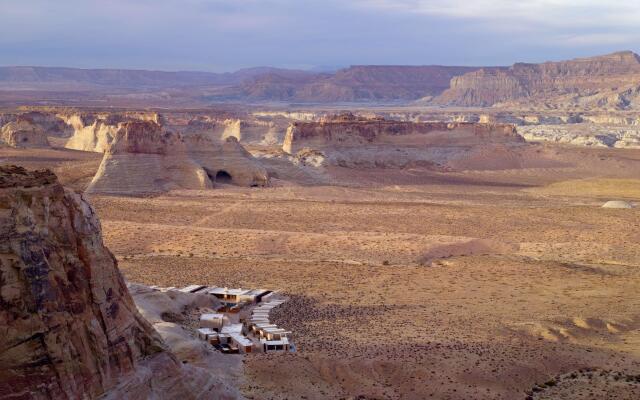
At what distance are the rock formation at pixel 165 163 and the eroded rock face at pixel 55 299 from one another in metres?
36.6

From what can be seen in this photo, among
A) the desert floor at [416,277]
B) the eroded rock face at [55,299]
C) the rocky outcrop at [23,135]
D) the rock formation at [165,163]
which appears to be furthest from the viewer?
the rocky outcrop at [23,135]

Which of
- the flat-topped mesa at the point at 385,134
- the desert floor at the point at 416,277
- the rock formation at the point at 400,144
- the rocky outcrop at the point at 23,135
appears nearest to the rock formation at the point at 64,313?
the desert floor at the point at 416,277

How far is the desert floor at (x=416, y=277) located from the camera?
18641 millimetres

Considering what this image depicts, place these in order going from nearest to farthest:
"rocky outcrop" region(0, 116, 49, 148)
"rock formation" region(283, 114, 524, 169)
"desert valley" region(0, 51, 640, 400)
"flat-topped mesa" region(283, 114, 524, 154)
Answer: "desert valley" region(0, 51, 640, 400) < "rocky outcrop" region(0, 116, 49, 148) < "rock formation" region(283, 114, 524, 169) < "flat-topped mesa" region(283, 114, 524, 154)

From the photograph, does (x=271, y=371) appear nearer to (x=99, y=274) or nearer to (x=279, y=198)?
(x=99, y=274)

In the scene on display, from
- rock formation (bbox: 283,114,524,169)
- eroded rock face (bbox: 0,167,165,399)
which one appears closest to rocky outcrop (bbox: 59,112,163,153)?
rock formation (bbox: 283,114,524,169)

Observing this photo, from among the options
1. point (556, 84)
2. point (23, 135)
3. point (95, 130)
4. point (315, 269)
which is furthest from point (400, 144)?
point (556, 84)

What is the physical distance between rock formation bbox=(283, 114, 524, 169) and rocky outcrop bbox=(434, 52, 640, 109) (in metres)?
91.0

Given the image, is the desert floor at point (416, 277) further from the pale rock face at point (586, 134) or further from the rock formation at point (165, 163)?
the pale rock face at point (586, 134)

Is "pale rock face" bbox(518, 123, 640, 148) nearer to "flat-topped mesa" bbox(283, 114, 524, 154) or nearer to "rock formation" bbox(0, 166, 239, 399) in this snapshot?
"flat-topped mesa" bbox(283, 114, 524, 154)

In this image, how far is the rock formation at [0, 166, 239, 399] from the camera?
11664mm

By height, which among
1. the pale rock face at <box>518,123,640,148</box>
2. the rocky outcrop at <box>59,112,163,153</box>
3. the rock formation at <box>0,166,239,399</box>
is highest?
the rock formation at <box>0,166,239,399</box>

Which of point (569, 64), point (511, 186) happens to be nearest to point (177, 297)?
point (511, 186)

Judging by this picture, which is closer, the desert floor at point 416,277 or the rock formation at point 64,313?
the rock formation at point 64,313
